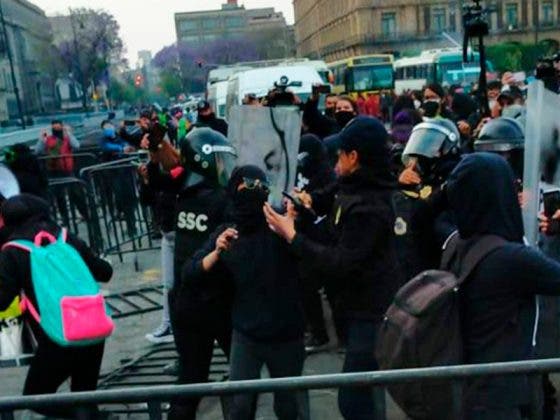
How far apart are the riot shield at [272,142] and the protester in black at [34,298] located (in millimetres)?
1096

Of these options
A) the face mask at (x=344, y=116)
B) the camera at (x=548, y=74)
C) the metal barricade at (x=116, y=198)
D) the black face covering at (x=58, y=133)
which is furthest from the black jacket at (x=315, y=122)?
the black face covering at (x=58, y=133)

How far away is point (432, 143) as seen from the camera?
437cm

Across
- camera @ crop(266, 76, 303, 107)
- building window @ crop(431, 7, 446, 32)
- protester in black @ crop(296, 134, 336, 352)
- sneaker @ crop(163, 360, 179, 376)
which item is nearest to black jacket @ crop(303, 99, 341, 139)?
camera @ crop(266, 76, 303, 107)

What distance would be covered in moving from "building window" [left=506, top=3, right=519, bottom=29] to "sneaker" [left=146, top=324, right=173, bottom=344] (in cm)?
7581

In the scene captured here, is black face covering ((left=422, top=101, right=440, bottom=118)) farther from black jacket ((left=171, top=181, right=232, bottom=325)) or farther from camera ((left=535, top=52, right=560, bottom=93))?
black jacket ((left=171, top=181, right=232, bottom=325))

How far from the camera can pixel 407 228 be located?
4328mm

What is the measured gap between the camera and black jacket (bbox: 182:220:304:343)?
361cm

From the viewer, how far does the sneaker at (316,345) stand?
19.4 ft

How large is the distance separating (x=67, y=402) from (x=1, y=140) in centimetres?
2233

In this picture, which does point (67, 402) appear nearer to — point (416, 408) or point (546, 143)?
point (416, 408)

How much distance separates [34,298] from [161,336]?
2543mm

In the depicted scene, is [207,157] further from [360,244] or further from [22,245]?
[360,244]

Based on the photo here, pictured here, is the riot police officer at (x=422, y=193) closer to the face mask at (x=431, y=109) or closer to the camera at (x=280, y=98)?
the camera at (x=280, y=98)

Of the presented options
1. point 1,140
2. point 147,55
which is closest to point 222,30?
point 147,55
